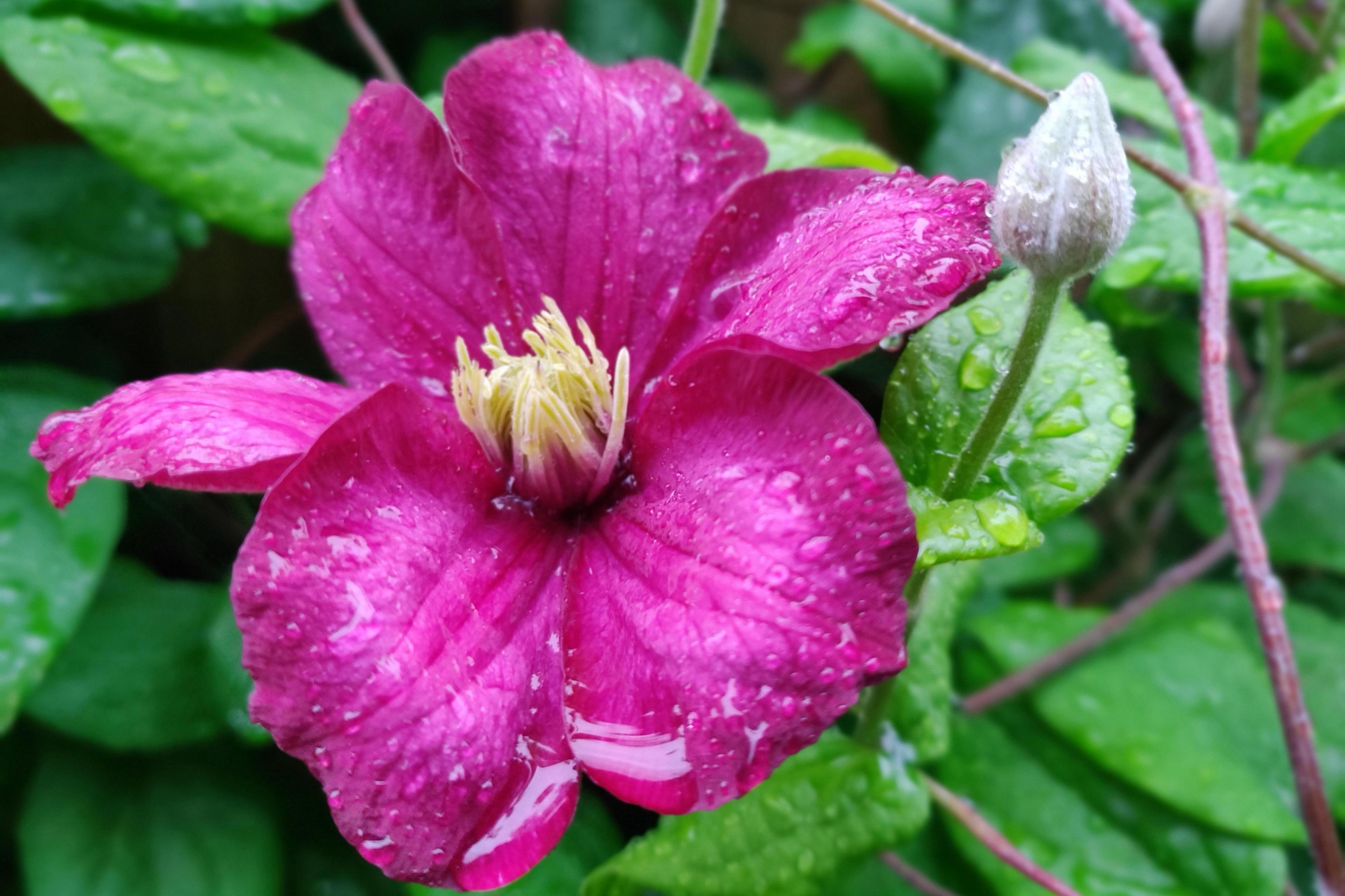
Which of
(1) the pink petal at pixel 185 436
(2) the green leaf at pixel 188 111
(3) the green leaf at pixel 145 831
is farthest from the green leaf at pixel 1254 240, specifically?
(3) the green leaf at pixel 145 831

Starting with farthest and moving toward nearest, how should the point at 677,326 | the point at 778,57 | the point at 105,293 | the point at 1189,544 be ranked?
the point at 778,57
the point at 1189,544
the point at 105,293
the point at 677,326

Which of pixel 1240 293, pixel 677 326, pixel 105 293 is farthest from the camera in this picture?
pixel 105 293

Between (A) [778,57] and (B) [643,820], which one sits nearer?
(B) [643,820]

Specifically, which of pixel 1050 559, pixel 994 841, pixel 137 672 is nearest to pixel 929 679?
pixel 994 841

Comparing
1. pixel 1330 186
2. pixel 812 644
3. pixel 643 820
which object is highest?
pixel 1330 186

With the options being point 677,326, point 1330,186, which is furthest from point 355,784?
point 1330,186

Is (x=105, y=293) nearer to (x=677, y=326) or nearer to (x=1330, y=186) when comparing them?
(x=677, y=326)

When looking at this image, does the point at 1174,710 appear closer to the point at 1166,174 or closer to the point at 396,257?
the point at 1166,174
